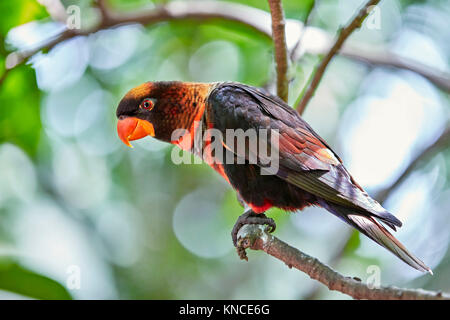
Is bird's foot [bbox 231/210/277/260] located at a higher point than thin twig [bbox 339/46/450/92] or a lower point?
lower

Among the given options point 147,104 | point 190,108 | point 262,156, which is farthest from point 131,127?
point 262,156

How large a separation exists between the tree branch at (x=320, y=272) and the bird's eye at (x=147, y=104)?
1.34m

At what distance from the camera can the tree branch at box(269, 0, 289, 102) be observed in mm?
3238

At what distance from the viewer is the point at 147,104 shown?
3.93m

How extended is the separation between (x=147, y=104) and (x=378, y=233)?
217 centimetres

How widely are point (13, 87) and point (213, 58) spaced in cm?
308

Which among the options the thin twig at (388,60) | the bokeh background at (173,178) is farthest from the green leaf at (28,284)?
the thin twig at (388,60)

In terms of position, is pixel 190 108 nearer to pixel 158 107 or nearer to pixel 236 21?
pixel 158 107

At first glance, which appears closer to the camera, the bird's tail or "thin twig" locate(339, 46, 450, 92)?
the bird's tail

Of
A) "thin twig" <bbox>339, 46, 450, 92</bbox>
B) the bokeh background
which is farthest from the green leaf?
"thin twig" <bbox>339, 46, 450, 92</bbox>

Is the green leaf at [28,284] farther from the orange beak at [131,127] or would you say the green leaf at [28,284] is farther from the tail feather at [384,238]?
the tail feather at [384,238]

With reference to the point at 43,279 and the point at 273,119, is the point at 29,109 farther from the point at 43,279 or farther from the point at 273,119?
the point at 273,119

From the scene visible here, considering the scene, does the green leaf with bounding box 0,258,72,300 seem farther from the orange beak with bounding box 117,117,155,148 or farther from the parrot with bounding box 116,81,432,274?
the parrot with bounding box 116,81,432,274
